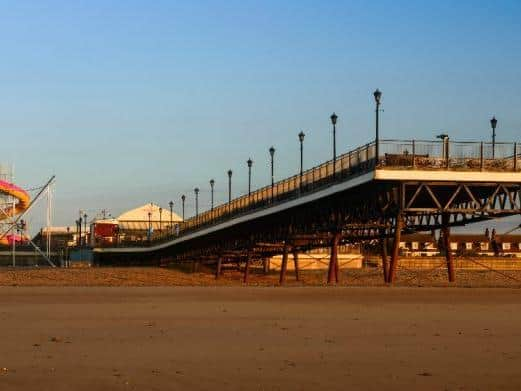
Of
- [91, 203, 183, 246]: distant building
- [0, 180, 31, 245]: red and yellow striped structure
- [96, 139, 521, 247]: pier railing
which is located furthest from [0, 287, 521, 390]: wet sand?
[91, 203, 183, 246]: distant building

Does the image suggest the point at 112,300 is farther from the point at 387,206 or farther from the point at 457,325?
the point at 387,206

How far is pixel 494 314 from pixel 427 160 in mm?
18752

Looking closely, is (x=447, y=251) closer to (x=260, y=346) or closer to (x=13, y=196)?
(x=260, y=346)

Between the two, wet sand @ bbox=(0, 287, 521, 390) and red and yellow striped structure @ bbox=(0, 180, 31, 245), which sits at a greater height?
red and yellow striped structure @ bbox=(0, 180, 31, 245)

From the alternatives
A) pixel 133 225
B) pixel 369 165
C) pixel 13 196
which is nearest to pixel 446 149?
pixel 369 165

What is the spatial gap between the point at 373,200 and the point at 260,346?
98.3 ft

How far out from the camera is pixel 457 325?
18.9 metres

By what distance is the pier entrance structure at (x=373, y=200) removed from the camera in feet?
131

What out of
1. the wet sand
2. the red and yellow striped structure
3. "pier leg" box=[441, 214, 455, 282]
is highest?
the red and yellow striped structure

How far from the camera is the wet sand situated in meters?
11.9

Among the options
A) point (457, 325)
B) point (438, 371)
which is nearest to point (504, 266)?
point (457, 325)

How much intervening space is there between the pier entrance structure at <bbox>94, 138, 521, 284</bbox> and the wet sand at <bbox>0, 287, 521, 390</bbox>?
14.7 meters

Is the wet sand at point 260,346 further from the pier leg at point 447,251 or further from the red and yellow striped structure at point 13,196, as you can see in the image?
the red and yellow striped structure at point 13,196

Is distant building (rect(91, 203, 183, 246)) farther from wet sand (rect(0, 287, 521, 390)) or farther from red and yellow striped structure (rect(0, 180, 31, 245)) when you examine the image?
wet sand (rect(0, 287, 521, 390))
